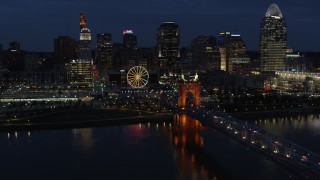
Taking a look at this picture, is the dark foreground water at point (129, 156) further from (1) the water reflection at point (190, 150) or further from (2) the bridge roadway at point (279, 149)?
(2) the bridge roadway at point (279, 149)

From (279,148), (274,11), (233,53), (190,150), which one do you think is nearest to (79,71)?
(233,53)

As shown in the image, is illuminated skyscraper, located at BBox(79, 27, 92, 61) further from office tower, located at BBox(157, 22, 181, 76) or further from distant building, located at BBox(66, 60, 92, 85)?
office tower, located at BBox(157, 22, 181, 76)

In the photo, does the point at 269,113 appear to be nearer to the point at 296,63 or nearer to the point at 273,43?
the point at 296,63

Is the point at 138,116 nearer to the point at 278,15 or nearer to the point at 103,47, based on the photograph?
the point at 103,47

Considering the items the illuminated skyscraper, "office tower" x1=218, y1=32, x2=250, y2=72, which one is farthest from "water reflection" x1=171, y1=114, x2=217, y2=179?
"office tower" x1=218, y1=32, x2=250, y2=72

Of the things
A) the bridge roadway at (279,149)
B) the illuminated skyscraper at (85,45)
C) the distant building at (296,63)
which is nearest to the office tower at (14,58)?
the illuminated skyscraper at (85,45)

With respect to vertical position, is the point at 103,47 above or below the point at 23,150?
above

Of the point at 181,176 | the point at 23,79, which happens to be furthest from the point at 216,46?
the point at 181,176

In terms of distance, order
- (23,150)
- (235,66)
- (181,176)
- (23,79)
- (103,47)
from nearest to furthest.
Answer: (181,176), (23,150), (23,79), (103,47), (235,66)
